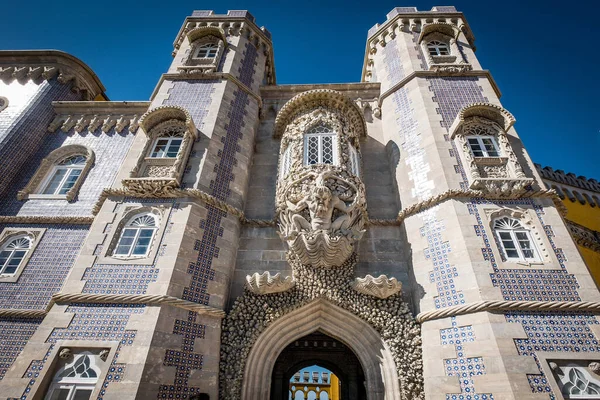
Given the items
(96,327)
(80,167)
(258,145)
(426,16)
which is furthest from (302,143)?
(426,16)

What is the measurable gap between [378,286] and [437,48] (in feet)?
40.0

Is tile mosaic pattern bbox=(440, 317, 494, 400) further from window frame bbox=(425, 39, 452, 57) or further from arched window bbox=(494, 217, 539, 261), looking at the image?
window frame bbox=(425, 39, 452, 57)

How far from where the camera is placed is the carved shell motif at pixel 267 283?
8.38 meters

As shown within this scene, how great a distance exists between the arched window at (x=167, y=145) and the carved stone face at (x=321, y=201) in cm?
522

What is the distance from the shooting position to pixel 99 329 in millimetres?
7176

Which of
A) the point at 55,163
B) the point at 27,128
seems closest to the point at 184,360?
the point at 55,163

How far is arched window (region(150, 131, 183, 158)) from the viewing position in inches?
429

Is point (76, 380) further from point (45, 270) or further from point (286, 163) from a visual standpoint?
point (286, 163)

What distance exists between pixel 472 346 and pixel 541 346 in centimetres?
139

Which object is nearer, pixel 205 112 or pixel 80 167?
pixel 205 112

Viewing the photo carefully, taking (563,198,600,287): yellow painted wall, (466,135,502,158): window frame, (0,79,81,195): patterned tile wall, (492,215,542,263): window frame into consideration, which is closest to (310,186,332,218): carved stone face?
(492,215,542,263): window frame

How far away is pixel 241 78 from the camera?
14.2 metres

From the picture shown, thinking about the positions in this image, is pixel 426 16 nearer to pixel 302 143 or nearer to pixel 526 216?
pixel 302 143

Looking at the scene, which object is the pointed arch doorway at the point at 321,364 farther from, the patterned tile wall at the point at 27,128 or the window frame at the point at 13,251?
the patterned tile wall at the point at 27,128
